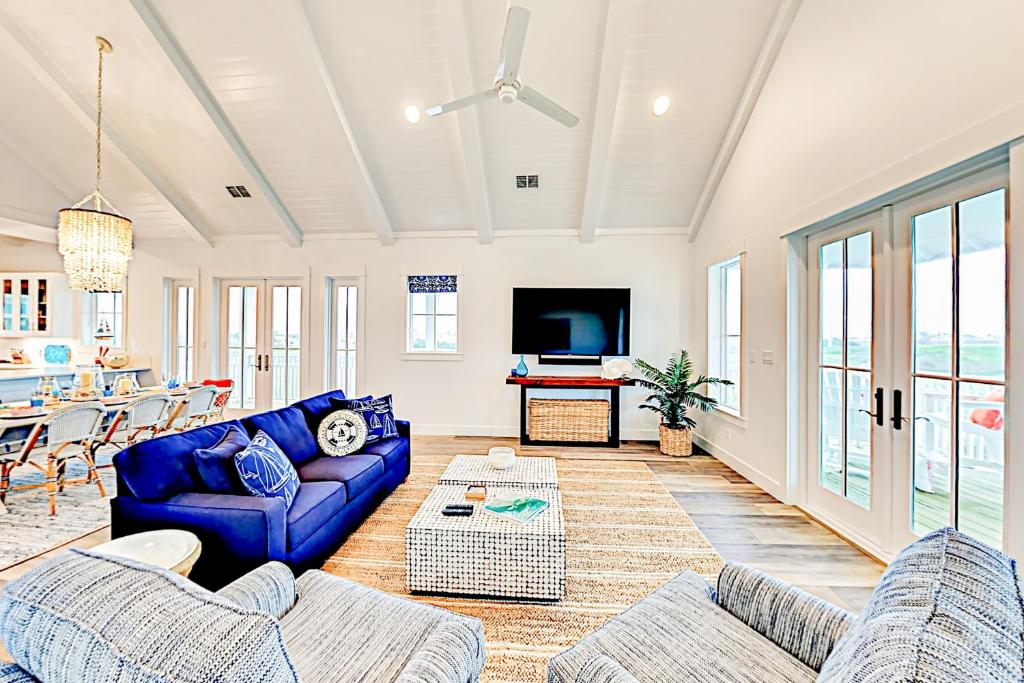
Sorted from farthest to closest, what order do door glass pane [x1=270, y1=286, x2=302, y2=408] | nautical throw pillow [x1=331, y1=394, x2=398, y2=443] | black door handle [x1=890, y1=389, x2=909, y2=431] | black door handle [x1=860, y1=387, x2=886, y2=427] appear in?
door glass pane [x1=270, y1=286, x2=302, y2=408] → nautical throw pillow [x1=331, y1=394, x2=398, y2=443] → black door handle [x1=860, y1=387, x2=886, y2=427] → black door handle [x1=890, y1=389, x2=909, y2=431]

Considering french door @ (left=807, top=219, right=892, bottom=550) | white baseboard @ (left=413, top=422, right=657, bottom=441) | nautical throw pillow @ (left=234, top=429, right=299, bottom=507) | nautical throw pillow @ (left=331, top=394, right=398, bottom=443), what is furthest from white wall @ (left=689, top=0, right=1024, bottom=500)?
nautical throw pillow @ (left=234, top=429, right=299, bottom=507)

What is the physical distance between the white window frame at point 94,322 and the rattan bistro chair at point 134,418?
299cm

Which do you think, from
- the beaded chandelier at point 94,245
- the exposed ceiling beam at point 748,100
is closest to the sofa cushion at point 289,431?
the beaded chandelier at point 94,245

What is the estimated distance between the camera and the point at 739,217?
14.1 feet

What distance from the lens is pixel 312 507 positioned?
2.44 metres

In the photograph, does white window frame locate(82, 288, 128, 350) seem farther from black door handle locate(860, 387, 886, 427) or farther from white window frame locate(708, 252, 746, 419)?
black door handle locate(860, 387, 886, 427)

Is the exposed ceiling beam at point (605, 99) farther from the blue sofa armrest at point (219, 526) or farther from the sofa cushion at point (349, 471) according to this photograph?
the blue sofa armrest at point (219, 526)

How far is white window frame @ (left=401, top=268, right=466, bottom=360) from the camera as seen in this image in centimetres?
584

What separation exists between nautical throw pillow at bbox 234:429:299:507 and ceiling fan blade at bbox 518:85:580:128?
8.59 feet

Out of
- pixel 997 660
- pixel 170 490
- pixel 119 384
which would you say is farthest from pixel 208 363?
pixel 997 660

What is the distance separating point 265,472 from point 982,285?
12.0ft

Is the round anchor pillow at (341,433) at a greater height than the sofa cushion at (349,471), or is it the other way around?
the round anchor pillow at (341,433)

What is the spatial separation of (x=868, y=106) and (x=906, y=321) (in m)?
1.29

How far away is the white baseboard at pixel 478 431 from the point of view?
5719mm
